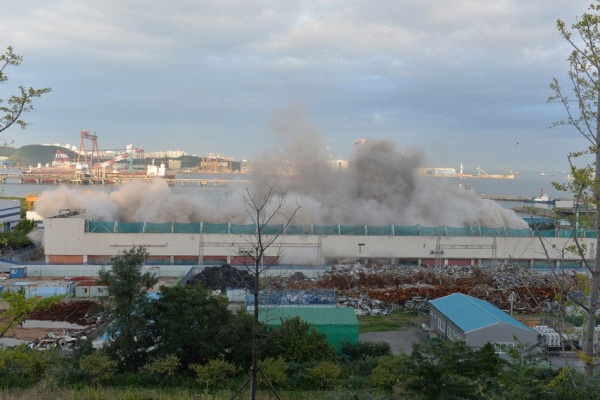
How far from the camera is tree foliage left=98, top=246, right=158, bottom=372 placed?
5637mm

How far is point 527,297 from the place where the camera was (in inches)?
409

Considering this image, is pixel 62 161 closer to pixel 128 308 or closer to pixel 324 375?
pixel 128 308

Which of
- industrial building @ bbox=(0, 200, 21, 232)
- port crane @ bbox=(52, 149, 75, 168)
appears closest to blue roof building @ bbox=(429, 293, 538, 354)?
industrial building @ bbox=(0, 200, 21, 232)

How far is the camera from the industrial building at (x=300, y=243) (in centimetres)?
1431

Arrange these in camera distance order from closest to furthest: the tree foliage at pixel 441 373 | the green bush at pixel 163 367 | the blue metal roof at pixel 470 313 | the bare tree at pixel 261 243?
1. the tree foliage at pixel 441 373
2. the bare tree at pixel 261 243
3. the green bush at pixel 163 367
4. the blue metal roof at pixel 470 313

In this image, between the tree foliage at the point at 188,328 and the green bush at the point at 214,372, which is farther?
the tree foliage at the point at 188,328

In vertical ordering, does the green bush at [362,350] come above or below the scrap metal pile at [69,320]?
above

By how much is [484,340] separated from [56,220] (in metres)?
12.4

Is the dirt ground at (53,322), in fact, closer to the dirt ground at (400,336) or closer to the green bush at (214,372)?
the green bush at (214,372)

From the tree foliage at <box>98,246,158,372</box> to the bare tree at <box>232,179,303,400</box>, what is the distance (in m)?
1.38

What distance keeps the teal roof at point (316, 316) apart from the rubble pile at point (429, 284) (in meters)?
2.70

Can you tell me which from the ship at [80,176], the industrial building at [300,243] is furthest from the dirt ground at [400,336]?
the ship at [80,176]

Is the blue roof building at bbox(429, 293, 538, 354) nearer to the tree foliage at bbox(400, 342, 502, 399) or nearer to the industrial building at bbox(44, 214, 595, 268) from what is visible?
the tree foliage at bbox(400, 342, 502, 399)

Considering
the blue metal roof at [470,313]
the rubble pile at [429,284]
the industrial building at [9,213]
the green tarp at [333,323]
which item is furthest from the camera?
the industrial building at [9,213]
